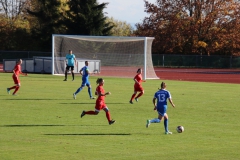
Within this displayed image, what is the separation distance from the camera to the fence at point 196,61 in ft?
215

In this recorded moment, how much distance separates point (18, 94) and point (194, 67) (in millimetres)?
40551

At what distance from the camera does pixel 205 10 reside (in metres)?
70.6

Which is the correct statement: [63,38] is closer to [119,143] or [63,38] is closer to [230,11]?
[230,11]

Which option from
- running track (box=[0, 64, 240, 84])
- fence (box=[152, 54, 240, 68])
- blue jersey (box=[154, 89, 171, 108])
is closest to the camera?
blue jersey (box=[154, 89, 171, 108])

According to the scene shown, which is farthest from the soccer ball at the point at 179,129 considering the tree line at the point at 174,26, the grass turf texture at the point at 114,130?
the tree line at the point at 174,26

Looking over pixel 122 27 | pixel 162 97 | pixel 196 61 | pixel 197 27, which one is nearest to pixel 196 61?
pixel 196 61

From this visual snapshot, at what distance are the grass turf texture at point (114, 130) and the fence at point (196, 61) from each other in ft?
129

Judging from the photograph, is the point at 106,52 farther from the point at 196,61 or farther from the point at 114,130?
the point at 114,130

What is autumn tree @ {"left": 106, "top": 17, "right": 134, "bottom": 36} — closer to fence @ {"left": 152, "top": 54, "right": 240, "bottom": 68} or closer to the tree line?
the tree line

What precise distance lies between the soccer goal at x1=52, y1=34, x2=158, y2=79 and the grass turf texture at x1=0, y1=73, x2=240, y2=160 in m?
20.2

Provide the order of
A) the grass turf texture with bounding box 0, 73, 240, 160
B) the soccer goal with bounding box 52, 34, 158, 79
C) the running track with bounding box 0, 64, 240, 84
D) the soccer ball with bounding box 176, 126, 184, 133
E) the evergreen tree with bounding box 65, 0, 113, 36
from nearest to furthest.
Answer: the grass turf texture with bounding box 0, 73, 240, 160 → the soccer ball with bounding box 176, 126, 184, 133 → the soccer goal with bounding box 52, 34, 158, 79 → the running track with bounding box 0, 64, 240, 84 → the evergreen tree with bounding box 65, 0, 113, 36

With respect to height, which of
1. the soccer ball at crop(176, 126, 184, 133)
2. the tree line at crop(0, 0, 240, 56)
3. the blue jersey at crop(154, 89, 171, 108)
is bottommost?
the soccer ball at crop(176, 126, 184, 133)

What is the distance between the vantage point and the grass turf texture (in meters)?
12.7

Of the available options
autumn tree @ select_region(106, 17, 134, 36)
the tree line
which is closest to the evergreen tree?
the tree line
